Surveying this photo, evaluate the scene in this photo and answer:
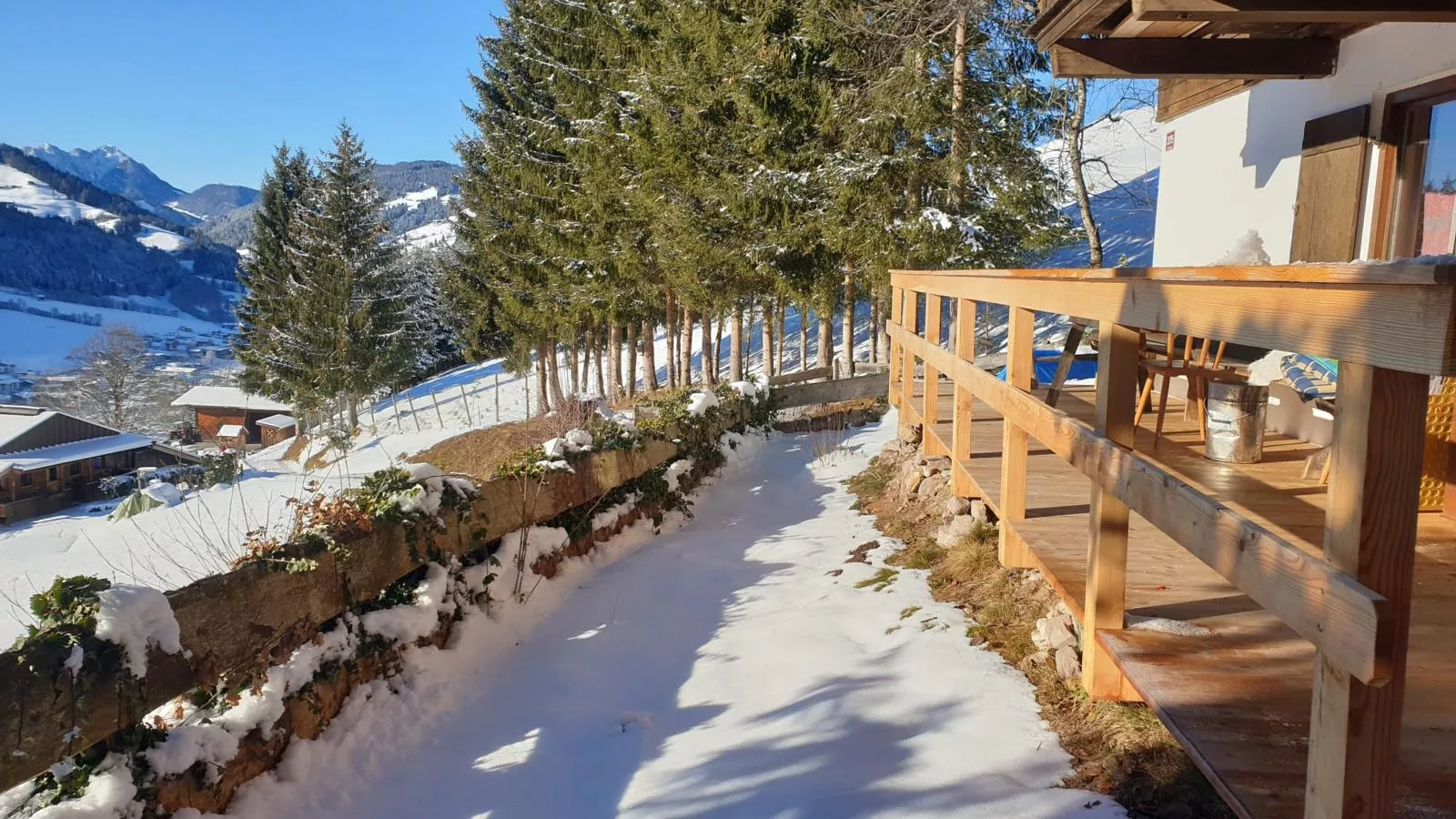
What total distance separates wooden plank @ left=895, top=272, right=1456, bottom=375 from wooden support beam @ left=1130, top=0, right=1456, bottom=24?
2.18 m

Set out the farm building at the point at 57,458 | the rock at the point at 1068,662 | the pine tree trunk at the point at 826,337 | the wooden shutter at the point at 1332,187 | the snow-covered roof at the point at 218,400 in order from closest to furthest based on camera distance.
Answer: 1. the rock at the point at 1068,662
2. the wooden shutter at the point at 1332,187
3. the pine tree trunk at the point at 826,337
4. the farm building at the point at 57,458
5. the snow-covered roof at the point at 218,400

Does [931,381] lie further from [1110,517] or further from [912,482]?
[1110,517]

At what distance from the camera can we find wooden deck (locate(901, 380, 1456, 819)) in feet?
6.27

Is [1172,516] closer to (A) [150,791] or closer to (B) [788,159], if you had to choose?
(A) [150,791]

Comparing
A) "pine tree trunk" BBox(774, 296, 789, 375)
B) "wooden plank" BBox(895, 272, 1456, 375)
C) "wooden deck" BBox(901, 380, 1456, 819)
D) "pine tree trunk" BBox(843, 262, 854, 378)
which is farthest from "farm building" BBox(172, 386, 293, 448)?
"wooden plank" BBox(895, 272, 1456, 375)

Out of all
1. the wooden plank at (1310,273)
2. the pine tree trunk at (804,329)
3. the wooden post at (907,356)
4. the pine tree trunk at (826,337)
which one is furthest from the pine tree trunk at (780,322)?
the wooden plank at (1310,273)

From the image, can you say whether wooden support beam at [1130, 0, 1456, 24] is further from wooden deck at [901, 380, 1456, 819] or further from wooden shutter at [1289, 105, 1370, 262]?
wooden deck at [901, 380, 1456, 819]

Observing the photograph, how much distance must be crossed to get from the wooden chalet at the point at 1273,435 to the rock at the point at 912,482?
1.27 ft

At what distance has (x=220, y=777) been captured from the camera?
2.99 m

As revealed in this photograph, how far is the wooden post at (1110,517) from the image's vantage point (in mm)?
2520

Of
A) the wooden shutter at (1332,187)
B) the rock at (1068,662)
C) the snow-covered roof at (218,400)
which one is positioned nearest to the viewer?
the rock at (1068,662)

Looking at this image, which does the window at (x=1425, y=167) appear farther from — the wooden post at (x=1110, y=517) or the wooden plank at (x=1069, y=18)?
the wooden post at (x=1110, y=517)

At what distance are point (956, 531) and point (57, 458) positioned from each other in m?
42.9

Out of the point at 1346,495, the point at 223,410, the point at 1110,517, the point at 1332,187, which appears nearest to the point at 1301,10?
the point at 1332,187
